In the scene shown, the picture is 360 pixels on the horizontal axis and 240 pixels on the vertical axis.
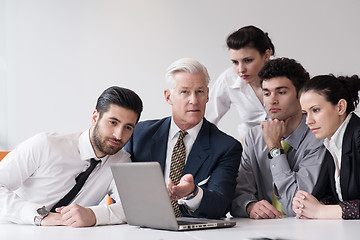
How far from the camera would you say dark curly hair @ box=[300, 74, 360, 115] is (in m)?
2.45

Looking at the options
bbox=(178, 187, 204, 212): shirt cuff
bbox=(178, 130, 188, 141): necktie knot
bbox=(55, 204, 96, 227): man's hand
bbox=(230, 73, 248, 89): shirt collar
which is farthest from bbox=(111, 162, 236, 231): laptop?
bbox=(230, 73, 248, 89): shirt collar

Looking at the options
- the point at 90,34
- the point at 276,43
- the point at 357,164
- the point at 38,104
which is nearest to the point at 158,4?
the point at 90,34

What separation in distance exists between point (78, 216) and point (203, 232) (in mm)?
524

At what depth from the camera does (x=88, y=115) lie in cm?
521

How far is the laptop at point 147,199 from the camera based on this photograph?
1.76 meters

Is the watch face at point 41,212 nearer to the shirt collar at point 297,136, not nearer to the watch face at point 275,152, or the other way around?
the watch face at point 275,152

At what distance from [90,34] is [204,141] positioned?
310 cm

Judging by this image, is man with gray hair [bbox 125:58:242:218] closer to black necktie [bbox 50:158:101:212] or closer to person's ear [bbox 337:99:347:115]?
black necktie [bbox 50:158:101:212]

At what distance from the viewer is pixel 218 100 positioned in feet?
12.3

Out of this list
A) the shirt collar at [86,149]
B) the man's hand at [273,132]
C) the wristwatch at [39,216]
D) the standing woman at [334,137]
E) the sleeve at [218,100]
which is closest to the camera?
the wristwatch at [39,216]

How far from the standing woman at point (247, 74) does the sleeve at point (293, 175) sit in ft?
2.59

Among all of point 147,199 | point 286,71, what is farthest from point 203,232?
point 286,71

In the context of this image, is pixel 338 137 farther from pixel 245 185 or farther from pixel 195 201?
pixel 195 201

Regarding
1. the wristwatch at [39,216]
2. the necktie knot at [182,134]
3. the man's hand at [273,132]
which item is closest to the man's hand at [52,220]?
the wristwatch at [39,216]
